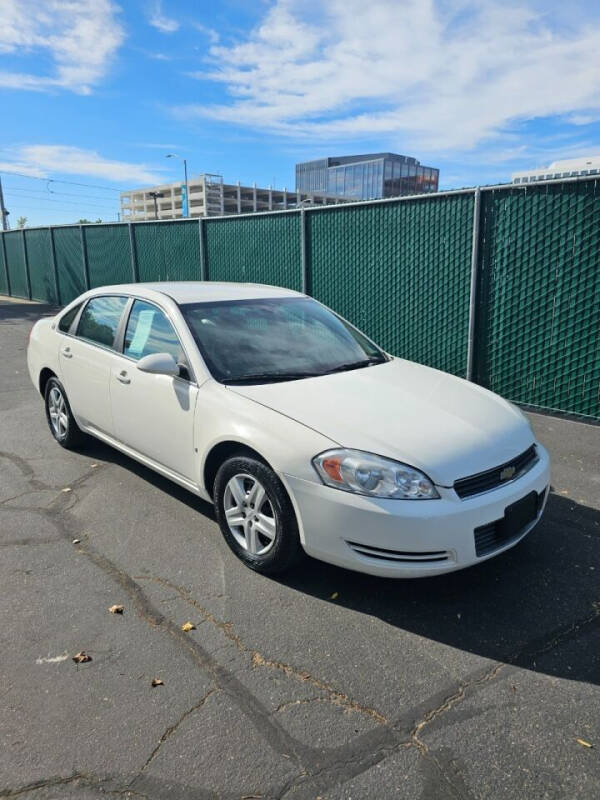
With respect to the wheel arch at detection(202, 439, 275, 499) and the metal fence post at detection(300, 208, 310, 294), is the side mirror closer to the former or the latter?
the wheel arch at detection(202, 439, 275, 499)

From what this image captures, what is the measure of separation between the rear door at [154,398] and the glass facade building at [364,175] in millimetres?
126863

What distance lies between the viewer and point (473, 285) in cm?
686

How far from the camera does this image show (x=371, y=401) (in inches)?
133

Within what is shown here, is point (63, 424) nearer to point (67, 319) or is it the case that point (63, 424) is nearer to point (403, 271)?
point (67, 319)

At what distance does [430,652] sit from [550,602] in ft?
2.58

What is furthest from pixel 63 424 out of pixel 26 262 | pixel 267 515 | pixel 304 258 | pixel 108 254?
pixel 26 262

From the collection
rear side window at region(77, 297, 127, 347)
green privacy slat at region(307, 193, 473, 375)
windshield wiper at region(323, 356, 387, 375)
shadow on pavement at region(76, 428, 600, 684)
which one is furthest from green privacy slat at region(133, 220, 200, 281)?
shadow on pavement at region(76, 428, 600, 684)

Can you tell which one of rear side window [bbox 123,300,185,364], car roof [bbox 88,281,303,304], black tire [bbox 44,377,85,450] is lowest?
black tire [bbox 44,377,85,450]

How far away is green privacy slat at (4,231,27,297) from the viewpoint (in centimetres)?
2008

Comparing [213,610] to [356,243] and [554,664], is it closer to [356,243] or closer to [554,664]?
[554,664]

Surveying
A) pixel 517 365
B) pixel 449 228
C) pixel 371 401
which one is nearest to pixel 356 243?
pixel 449 228

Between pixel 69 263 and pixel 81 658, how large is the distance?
1606 cm

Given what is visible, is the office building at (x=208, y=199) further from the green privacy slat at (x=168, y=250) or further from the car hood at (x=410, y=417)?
the car hood at (x=410, y=417)

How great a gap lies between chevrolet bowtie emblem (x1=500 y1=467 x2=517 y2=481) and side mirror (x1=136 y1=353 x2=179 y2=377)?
198 centimetres
